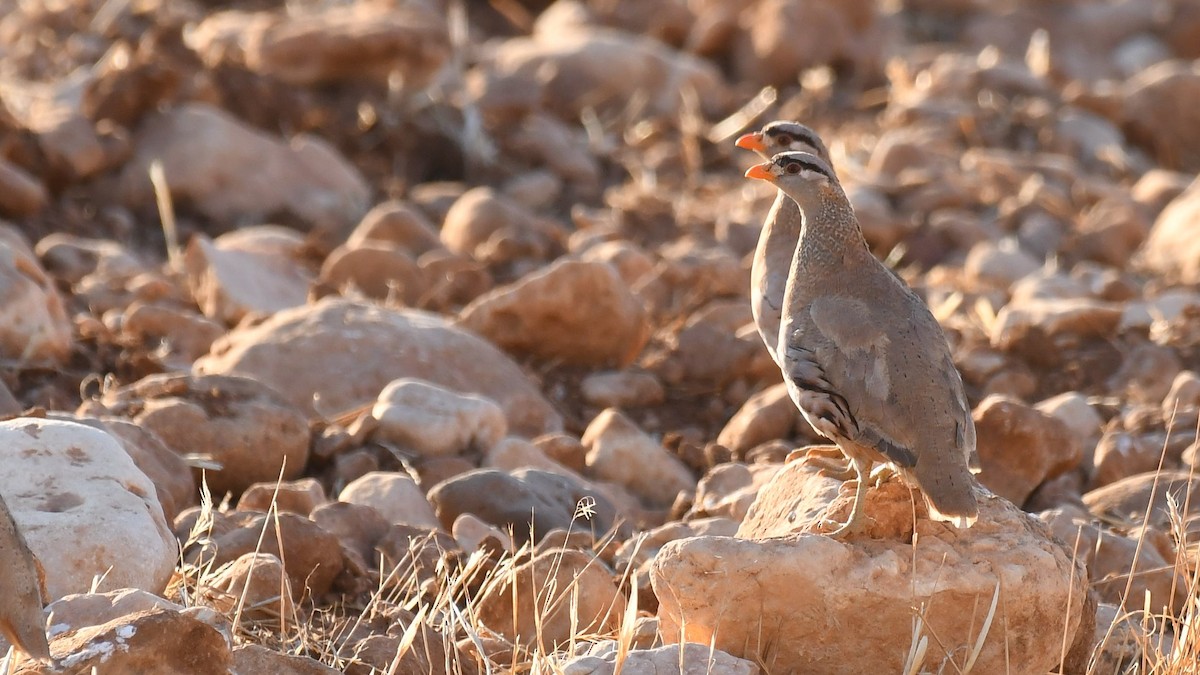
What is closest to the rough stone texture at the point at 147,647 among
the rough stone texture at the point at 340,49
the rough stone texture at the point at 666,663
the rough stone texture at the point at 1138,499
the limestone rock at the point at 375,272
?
the rough stone texture at the point at 666,663

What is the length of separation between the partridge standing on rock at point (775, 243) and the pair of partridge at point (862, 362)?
36 centimetres

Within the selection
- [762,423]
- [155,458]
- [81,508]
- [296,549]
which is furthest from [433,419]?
[81,508]

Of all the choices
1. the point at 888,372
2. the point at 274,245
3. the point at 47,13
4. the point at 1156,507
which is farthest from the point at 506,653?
the point at 47,13

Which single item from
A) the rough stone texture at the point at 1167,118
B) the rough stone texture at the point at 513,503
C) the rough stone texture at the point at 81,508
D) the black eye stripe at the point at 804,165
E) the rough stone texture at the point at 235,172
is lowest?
the rough stone texture at the point at 1167,118

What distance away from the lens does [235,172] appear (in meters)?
13.5

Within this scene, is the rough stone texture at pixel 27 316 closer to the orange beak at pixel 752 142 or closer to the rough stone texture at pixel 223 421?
the rough stone texture at pixel 223 421

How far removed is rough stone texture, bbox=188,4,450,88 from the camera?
15.8 meters

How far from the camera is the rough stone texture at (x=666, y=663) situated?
4.62 meters

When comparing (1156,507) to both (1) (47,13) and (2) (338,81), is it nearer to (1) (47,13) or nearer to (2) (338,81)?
(2) (338,81)

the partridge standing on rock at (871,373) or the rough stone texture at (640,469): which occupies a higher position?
the partridge standing on rock at (871,373)

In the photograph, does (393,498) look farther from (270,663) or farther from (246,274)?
(246,274)

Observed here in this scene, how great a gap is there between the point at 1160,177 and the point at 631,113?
5.11 metres

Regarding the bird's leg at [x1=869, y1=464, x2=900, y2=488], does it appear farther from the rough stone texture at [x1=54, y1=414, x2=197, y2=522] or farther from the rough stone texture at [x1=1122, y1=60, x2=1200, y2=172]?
the rough stone texture at [x1=1122, y1=60, x2=1200, y2=172]

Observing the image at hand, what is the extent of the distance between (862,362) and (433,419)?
3.15m
